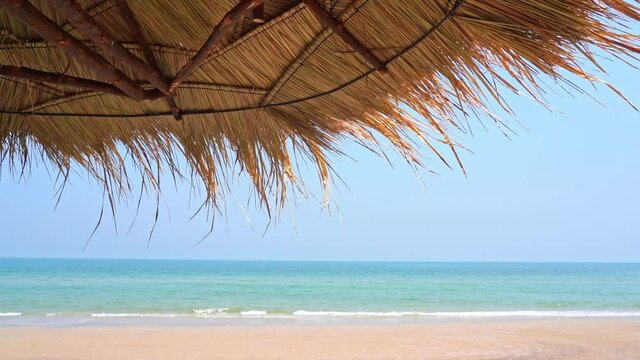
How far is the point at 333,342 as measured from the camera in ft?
22.4

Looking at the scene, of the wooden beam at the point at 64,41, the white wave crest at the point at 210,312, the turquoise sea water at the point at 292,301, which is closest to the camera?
the wooden beam at the point at 64,41

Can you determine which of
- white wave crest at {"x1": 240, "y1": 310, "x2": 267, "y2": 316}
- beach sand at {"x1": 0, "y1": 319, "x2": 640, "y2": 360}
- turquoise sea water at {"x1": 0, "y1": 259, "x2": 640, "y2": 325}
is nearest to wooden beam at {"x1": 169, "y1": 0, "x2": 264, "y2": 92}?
beach sand at {"x1": 0, "y1": 319, "x2": 640, "y2": 360}

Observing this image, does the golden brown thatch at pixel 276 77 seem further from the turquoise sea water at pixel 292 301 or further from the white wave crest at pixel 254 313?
the white wave crest at pixel 254 313

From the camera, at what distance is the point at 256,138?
175cm

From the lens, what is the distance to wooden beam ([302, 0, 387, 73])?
115 cm

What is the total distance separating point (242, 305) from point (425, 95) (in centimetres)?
1223

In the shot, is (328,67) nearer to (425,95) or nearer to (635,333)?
(425,95)

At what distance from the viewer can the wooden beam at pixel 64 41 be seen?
1054 millimetres

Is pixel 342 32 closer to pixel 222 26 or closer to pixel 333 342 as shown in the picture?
pixel 222 26

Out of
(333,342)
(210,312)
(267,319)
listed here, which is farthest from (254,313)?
(333,342)

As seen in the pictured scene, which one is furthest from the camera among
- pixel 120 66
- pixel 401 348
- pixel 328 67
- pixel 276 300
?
pixel 276 300

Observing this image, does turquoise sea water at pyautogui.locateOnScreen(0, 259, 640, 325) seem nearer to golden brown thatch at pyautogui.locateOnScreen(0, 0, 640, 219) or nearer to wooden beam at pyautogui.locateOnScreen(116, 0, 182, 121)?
golden brown thatch at pyautogui.locateOnScreen(0, 0, 640, 219)

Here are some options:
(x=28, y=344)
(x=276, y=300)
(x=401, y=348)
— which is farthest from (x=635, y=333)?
(x=276, y=300)

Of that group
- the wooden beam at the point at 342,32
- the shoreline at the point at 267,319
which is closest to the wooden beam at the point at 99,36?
the wooden beam at the point at 342,32
